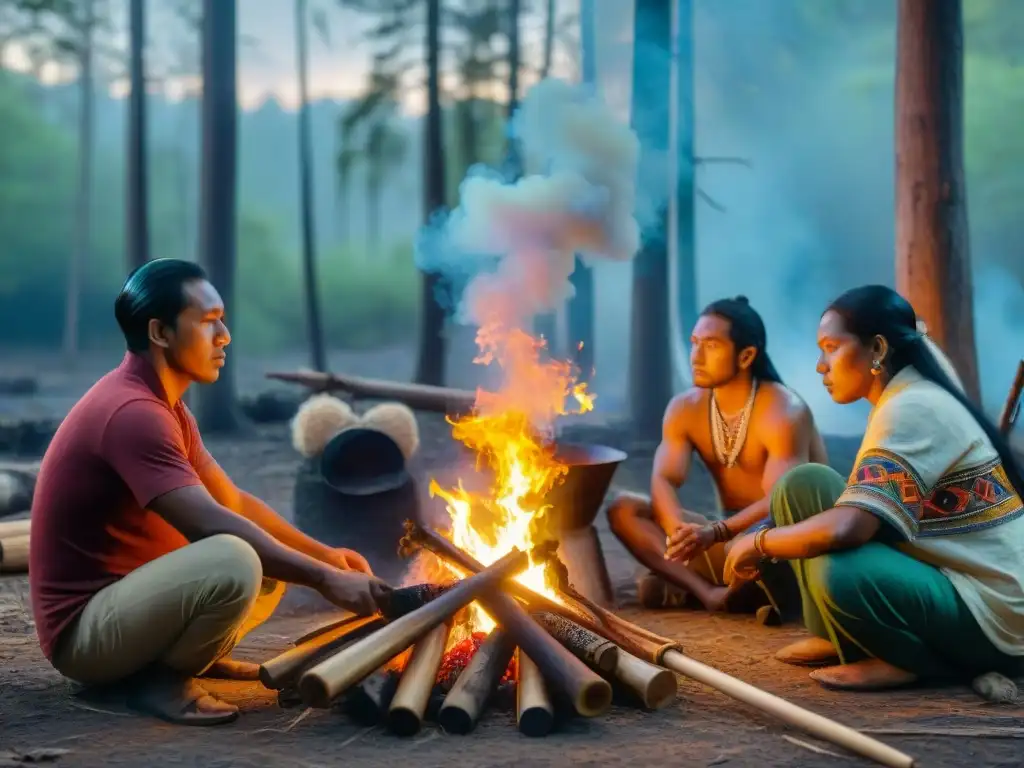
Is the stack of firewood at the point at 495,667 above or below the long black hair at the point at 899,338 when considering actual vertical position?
below

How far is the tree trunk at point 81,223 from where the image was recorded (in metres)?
17.4

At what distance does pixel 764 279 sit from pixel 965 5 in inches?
186

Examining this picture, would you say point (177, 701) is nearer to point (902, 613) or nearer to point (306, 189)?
point (902, 613)

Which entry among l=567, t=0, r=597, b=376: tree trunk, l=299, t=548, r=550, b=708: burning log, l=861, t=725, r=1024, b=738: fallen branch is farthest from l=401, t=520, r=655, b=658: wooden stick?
l=567, t=0, r=597, b=376: tree trunk

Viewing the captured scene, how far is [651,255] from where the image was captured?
11141mm

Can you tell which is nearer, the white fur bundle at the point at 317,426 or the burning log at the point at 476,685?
the burning log at the point at 476,685

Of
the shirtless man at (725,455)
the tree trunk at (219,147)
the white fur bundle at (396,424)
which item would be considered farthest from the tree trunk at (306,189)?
the shirtless man at (725,455)

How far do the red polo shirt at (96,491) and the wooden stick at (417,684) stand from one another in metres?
1.03

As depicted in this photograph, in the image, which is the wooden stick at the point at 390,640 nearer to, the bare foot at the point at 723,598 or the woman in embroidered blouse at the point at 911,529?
the woman in embroidered blouse at the point at 911,529

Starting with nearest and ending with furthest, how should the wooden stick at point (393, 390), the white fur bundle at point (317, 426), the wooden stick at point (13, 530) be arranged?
the wooden stick at point (13, 530), the white fur bundle at point (317, 426), the wooden stick at point (393, 390)

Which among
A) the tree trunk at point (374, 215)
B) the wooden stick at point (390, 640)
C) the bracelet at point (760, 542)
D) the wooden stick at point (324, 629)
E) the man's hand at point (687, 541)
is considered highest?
the tree trunk at point (374, 215)

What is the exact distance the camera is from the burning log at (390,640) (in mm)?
3586

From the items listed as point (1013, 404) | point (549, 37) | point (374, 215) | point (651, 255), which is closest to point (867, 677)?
point (1013, 404)

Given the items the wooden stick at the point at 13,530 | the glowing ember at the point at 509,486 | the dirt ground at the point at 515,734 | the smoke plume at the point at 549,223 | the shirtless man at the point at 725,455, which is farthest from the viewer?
the smoke plume at the point at 549,223
